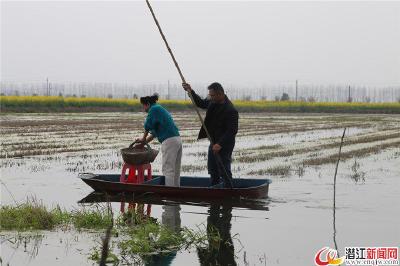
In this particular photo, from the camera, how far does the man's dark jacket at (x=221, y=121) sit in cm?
1020

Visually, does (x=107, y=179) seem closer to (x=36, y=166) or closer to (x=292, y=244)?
(x=36, y=166)

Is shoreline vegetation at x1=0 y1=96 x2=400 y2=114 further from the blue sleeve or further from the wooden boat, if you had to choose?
the blue sleeve

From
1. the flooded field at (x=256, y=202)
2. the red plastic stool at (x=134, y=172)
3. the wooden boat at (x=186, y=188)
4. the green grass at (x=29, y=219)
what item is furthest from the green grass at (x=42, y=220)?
the red plastic stool at (x=134, y=172)

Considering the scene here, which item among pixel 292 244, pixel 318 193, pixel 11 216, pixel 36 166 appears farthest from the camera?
pixel 36 166

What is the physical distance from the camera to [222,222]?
331 inches

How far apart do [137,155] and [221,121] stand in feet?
4.58

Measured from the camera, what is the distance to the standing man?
10172 mm

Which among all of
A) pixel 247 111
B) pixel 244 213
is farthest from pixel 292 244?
pixel 247 111

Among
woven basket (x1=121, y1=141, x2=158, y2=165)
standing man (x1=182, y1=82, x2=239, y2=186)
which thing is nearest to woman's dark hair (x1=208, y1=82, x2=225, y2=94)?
standing man (x1=182, y1=82, x2=239, y2=186)

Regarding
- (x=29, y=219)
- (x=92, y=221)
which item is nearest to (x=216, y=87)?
(x=92, y=221)

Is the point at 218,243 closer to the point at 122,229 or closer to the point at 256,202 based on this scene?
the point at 122,229

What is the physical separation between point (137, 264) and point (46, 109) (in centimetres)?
3996

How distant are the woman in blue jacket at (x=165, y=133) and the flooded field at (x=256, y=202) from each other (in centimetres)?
70

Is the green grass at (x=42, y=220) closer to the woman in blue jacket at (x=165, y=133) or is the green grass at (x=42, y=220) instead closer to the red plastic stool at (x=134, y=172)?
the woman in blue jacket at (x=165, y=133)
